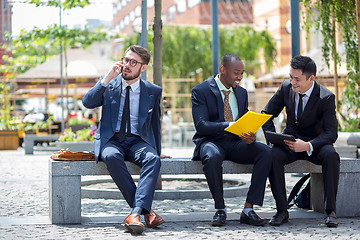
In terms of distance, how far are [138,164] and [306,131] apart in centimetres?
169

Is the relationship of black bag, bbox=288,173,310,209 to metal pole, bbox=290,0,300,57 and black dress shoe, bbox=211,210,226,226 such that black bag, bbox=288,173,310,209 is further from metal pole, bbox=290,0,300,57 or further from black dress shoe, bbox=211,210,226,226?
metal pole, bbox=290,0,300,57

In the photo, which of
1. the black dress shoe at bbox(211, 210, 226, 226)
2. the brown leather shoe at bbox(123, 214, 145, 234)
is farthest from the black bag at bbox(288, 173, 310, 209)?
the brown leather shoe at bbox(123, 214, 145, 234)

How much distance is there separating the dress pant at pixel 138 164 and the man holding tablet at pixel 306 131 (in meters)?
1.17

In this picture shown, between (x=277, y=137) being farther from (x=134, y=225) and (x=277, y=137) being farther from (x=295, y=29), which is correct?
(x=295, y=29)

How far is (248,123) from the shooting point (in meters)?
7.17

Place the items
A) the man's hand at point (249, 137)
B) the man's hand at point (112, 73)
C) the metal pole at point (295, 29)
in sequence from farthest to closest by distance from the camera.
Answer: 1. the metal pole at point (295, 29)
2. the man's hand at point (249, 137)
3. the man's hand at point (112, 73)

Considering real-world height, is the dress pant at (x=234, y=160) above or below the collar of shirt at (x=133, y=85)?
below

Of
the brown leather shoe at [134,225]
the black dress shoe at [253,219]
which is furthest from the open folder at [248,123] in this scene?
the brown leather shoe at [134,225]

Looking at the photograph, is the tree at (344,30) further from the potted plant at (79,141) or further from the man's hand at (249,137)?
the potted plant at (79,141)

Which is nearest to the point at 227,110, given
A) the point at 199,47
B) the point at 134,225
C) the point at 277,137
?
the point at 277,137

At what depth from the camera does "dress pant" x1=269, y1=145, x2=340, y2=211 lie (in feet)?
23.8

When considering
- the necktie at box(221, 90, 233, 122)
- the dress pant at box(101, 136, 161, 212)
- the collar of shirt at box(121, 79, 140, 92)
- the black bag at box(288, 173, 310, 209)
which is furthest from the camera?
the black bag at box(288, 173, 310, 209)

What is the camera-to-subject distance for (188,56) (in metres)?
39.4

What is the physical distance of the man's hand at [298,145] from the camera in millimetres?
7297
